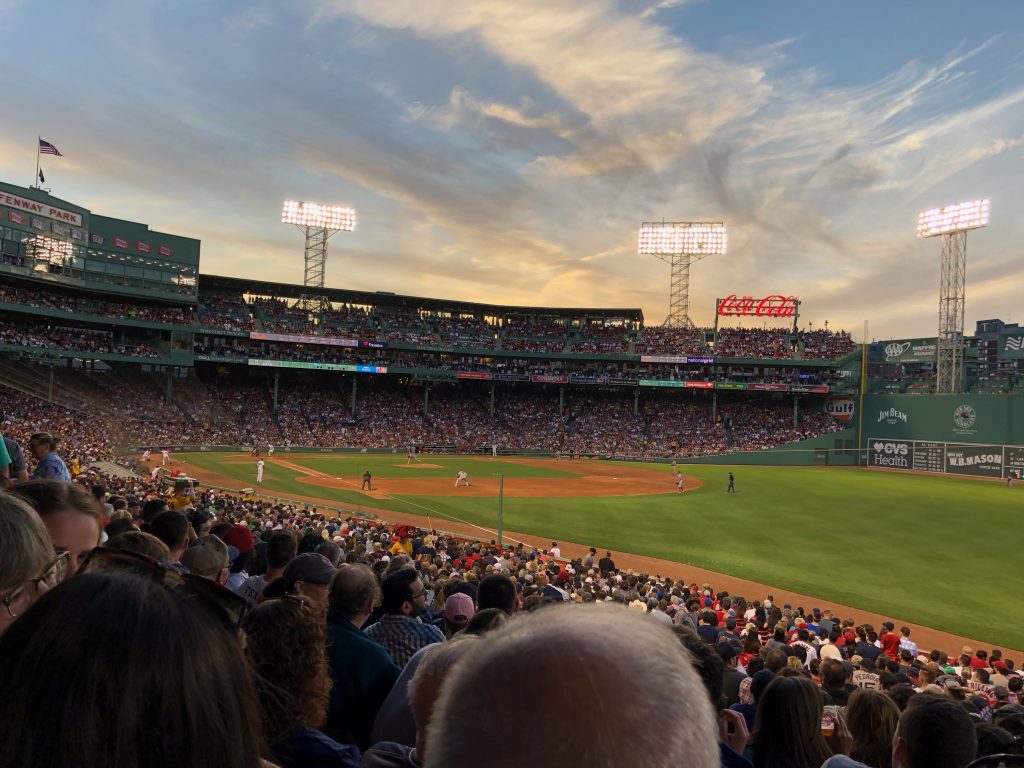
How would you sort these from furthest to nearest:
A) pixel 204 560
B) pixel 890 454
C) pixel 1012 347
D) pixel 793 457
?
pixel 1012 347 < pixel 793 457 < pixel 890 454 < pixel 204 560

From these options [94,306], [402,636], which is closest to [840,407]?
[94,306]

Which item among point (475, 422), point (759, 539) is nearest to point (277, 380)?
point (475, 422)

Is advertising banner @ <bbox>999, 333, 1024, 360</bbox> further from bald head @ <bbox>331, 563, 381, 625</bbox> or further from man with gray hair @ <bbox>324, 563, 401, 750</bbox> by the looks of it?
man with gray hair @ <bbox>324, 563, 401, 750</bbox>

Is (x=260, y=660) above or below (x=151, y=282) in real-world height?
below

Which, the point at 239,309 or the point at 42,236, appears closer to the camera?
the point at 42,236

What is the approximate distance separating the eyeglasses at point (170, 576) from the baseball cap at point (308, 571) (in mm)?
4080

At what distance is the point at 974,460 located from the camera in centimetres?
5634

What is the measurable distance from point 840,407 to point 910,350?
9523 millimetres

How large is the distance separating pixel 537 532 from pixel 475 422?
4834 cm

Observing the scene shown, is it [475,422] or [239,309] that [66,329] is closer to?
[239,309]

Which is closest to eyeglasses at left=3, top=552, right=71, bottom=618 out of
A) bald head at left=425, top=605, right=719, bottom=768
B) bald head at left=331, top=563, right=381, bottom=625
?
bald head at left=425, top=605, right=719, bottom=768

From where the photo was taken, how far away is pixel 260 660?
3.27m

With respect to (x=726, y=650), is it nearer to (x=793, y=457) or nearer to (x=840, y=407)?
(x=793, y=457)

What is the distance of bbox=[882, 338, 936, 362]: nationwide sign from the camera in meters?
70.3
